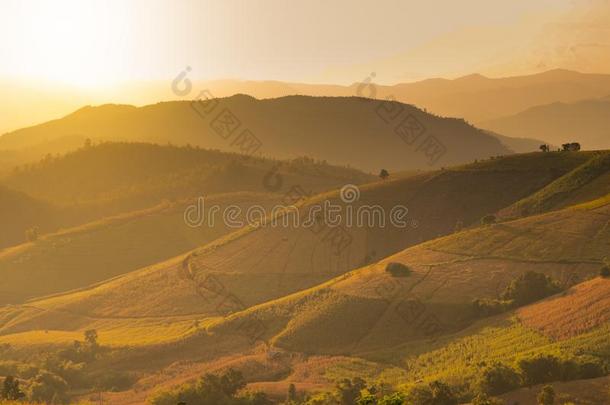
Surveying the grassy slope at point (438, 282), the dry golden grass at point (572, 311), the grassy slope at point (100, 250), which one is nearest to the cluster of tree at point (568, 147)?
the grassy slope at point (438, 282)

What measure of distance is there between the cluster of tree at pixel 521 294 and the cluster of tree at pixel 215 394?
25.9 m

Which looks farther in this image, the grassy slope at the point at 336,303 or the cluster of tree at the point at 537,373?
the grassy slope at the point at 336,303

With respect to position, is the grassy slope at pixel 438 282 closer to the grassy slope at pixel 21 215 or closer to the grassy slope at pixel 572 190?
the grassy slope at pixel 572 190

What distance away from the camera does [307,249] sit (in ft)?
345

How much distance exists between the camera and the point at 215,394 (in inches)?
2122

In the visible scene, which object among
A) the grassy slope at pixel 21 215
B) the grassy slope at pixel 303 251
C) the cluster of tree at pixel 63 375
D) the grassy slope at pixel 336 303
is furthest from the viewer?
the grassy slope at pixel 21 215

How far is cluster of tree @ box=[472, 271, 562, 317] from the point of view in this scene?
68.7m

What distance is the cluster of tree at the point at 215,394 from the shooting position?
53.2 metres

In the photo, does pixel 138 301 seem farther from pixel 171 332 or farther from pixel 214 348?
pixel 214 348

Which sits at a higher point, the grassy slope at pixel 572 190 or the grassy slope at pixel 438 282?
the grassy slope at pixel 572 190

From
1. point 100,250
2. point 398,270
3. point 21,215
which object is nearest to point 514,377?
point 398,270

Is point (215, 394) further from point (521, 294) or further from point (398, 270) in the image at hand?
point (521, 294)

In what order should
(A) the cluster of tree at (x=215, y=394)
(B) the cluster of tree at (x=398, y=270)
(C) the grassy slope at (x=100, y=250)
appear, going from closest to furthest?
(A) the cluster of tree at (x=215, y=394), (B) the cluster of tree at (x=398, y=270), (C) the grassy slope at (x=100, y=250)

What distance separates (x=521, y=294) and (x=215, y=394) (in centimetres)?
3316
